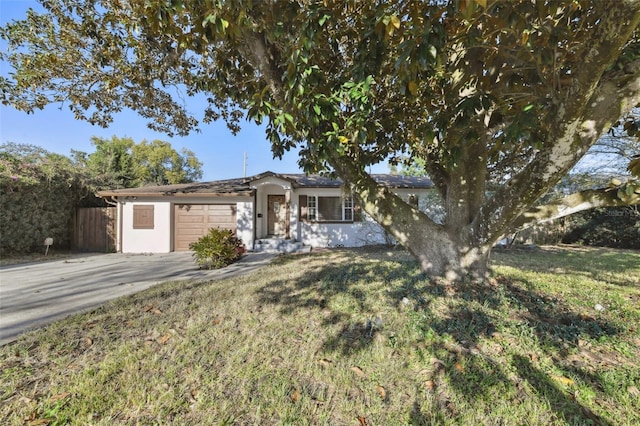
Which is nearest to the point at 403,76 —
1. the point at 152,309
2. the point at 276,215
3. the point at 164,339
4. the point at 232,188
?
the point at 164,339

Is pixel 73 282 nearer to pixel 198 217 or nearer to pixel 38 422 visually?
pixel 38 422

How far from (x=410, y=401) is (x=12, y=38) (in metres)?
8.74

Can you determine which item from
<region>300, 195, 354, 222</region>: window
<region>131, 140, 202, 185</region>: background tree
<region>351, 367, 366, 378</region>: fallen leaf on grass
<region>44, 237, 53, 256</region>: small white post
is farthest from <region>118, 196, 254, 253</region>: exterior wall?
<region>131, 140, 202, 185</region>: background tree

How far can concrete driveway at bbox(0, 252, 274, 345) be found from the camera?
13.7 feet

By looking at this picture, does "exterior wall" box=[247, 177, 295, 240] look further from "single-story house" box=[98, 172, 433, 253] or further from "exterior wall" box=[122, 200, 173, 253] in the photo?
"exterior wall" box=[122, 200, 173, 253]

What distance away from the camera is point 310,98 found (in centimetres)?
316

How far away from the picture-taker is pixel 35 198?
10.4 meters

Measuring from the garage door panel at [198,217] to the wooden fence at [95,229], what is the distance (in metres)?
3.08

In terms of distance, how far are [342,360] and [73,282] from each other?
23.0 ft

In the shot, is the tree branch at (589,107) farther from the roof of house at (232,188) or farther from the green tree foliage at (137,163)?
the green tree foliage at (137,163)

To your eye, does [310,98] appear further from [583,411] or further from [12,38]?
[12,38]

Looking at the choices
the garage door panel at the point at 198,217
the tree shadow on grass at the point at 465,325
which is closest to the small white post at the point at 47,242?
the garage door panel at the point at 198,217

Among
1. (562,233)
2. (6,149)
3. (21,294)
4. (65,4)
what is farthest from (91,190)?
(562,233)

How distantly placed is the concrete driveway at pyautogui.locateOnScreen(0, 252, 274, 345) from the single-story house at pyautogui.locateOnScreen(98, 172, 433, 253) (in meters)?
2.31
